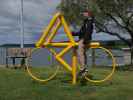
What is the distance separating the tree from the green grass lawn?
A: 663 inches

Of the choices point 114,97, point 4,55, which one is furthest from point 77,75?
point 4,55

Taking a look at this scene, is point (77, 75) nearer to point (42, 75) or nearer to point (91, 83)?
point (91, 83)

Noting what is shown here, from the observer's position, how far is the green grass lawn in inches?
401

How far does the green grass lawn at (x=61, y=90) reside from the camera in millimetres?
10188

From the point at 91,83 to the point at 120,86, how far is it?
82 centimetres

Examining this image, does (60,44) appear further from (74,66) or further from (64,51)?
(74,66)

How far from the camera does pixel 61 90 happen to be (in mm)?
11047

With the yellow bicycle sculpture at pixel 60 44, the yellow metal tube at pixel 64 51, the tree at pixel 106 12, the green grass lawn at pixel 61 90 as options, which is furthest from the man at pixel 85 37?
the tree at pixel 106 12

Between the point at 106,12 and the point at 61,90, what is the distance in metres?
21.0

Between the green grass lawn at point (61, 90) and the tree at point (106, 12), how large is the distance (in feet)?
55.2

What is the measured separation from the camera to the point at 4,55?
2702 cm

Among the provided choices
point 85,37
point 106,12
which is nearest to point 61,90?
point 85,37

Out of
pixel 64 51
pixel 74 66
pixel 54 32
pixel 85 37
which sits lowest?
pixel 74 66

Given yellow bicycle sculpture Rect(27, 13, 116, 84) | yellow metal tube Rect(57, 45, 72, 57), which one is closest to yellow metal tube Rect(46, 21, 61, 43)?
yellow bicycle sculpture Rect(27, 13, 116, 84)
